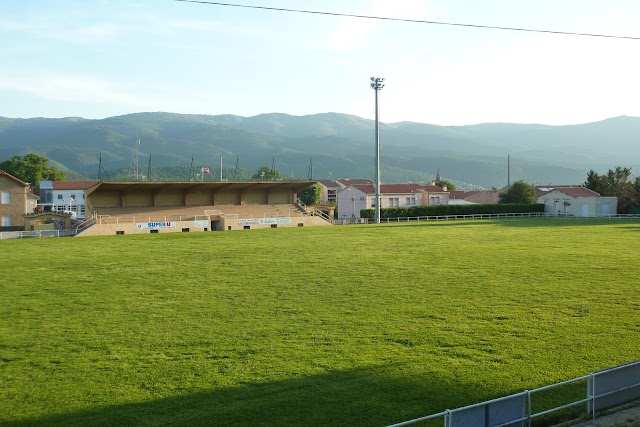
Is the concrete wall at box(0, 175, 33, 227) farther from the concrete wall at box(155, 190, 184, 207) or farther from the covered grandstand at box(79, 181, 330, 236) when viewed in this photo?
the concrete wall at box(155, 190, 184, 207)

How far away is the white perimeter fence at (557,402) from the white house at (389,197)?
8679 centimetres

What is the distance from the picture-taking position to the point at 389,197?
98.1 metres

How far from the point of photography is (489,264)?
27.3m

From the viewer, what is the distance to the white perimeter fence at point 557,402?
7.31 metres

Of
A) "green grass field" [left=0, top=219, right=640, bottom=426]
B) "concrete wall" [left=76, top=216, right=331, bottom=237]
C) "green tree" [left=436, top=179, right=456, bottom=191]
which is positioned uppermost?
"green tree" [left=436, top=179, right=456, bottom=191]

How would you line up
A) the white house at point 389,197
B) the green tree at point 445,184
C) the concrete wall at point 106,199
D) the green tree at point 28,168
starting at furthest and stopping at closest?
the green tree at point 445,184, the green tree at point 28,168, the white house at point 389,197, the concrete wall at point 106,199

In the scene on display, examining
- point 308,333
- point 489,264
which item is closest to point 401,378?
point 308,333

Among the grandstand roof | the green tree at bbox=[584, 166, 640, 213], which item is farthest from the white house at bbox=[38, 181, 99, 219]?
the green tree at bbox=[584, 166, 640, 213]

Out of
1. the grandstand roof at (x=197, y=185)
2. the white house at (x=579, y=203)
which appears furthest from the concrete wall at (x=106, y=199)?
the white house at (x=579, y=203)

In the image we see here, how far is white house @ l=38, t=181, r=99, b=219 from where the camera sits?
115000mm

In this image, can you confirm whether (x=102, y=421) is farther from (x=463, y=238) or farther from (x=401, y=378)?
(x=463, y=238)

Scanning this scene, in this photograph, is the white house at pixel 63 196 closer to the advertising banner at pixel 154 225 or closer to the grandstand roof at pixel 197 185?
the grandstand roof at pixel 197 185

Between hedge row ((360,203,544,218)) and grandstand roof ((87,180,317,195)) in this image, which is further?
hedge row ((360,203,544,218))

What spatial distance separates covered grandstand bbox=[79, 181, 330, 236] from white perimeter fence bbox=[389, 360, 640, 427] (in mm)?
50411
